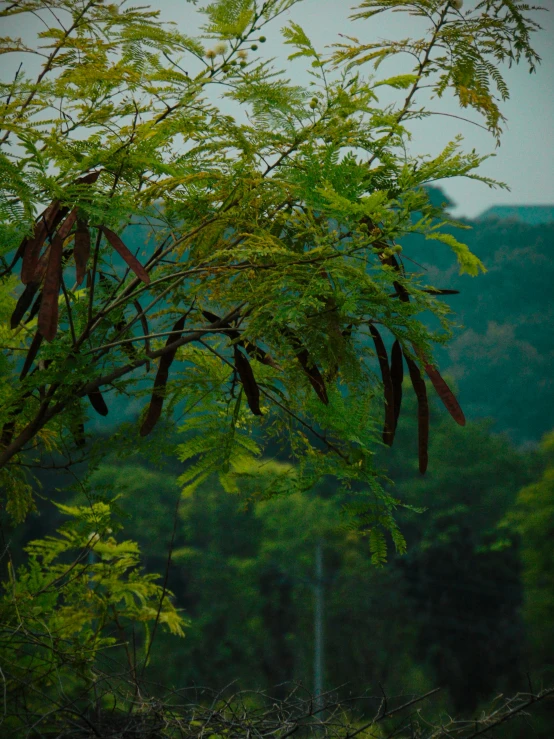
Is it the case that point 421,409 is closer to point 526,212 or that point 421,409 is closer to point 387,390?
point 387,390

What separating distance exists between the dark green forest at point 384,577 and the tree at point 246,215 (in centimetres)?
1227

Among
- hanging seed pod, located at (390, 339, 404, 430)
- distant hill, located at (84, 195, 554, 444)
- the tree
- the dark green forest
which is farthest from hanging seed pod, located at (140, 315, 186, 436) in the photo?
distant hill, located at (84, 195, 554, 444)

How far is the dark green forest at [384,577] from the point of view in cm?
1458

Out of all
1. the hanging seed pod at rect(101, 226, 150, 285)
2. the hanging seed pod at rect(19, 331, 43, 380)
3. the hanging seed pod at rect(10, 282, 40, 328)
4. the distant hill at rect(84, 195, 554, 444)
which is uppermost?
the hanging seed pod at rect(101, 226, 150, 285)

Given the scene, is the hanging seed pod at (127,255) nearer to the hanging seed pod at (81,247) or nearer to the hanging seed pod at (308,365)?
the hanging seed pod at (81,247)

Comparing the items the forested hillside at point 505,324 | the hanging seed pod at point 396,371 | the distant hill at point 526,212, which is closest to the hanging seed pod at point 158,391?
the hanging seed pod at point 396,371

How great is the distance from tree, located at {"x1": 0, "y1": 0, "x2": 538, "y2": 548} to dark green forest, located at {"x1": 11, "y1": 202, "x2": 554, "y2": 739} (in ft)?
40.3

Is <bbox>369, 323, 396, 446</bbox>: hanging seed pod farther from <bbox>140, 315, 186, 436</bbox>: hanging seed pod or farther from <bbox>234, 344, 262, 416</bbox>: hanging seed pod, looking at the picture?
<bbox>140, 315, 186, 436</bbox>: hanging seed pod

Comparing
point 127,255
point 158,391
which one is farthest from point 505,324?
point 127,255

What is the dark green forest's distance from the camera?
14578mm

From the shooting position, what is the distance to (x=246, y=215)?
128 cm

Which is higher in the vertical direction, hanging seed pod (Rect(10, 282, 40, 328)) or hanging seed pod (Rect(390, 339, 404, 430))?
hanging seed pod (Rect(10, 282, 40, 328))

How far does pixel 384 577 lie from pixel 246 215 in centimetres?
1508

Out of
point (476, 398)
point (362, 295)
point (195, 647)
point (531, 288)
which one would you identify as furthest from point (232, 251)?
point (531, 288)
